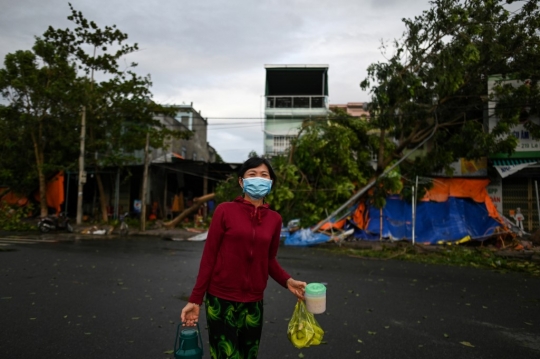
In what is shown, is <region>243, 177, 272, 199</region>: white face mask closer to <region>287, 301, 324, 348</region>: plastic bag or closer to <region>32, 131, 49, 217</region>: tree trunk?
<region>287, 301, 324, 348</region>: plastic bag

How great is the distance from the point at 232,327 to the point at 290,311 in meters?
3.44

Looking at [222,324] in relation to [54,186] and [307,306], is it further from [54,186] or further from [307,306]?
[54,186]

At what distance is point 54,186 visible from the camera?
23.4 metres

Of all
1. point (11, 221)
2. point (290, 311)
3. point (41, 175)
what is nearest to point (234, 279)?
point (290, 311)

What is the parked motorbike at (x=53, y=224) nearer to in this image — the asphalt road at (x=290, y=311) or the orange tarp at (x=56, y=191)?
the orange tarp at (x=56, y=191)

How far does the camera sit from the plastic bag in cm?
271

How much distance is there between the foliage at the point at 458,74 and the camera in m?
14.2

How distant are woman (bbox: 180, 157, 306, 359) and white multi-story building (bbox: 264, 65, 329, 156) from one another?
2364 cm

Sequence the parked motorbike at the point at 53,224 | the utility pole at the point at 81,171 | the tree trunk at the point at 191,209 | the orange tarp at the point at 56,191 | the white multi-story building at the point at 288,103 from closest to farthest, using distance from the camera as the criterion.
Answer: the parked motorbike at the point at 53,224, the utility pole at the point at 81,171, the tree trunk at the point at 191,209, the orange tarp at the point at 56,191, the white multi-story building at the point at 288,103

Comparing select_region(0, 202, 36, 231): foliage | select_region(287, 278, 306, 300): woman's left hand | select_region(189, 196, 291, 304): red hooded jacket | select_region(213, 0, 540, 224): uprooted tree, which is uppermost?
select_region(213, 0, 540, 224): uprooted tree

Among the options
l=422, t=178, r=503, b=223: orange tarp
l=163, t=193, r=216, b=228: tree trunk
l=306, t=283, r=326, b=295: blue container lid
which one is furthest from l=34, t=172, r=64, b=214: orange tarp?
l=306, t=283, r=326, b=295: blue container lid

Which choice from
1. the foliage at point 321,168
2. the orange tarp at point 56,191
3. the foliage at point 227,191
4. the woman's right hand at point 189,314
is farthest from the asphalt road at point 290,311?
the orange tarp at point 56,191

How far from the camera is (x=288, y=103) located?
27281 millimetres

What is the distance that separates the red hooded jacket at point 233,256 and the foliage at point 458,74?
1335cm
